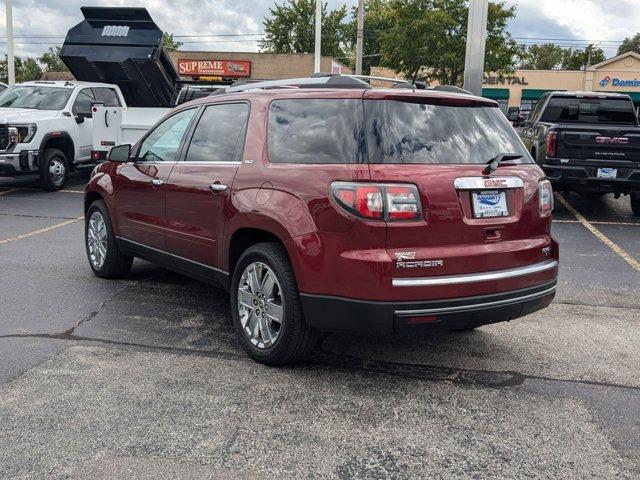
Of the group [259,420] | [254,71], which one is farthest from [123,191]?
[254,71]

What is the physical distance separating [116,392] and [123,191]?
8.44 feet

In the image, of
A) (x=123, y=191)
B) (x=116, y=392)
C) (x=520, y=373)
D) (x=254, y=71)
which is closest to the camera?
(x=116, y=392)

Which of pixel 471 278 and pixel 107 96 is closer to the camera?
pixel 471 278

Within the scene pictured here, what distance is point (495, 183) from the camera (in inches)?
156

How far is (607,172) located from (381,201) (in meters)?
8.03

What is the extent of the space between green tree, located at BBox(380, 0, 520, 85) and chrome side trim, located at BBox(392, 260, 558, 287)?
30575 mm

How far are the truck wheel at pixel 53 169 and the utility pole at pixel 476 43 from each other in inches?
312

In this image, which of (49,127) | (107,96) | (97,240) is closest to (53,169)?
(49,127)

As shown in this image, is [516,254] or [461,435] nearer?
[461,435]

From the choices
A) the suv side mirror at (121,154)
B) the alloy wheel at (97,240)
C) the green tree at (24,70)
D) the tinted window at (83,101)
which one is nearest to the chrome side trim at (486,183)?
the suv side mirror at (121,154)

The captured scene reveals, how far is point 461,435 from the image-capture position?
3398 mm

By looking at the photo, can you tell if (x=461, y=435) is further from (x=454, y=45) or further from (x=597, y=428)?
(x=454, y=45)

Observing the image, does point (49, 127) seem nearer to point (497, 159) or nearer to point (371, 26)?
point (497, 159)

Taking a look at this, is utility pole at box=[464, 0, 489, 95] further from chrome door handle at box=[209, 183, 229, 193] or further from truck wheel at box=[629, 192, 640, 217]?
chrome door handle at box=[209, 183, 229, 193]
